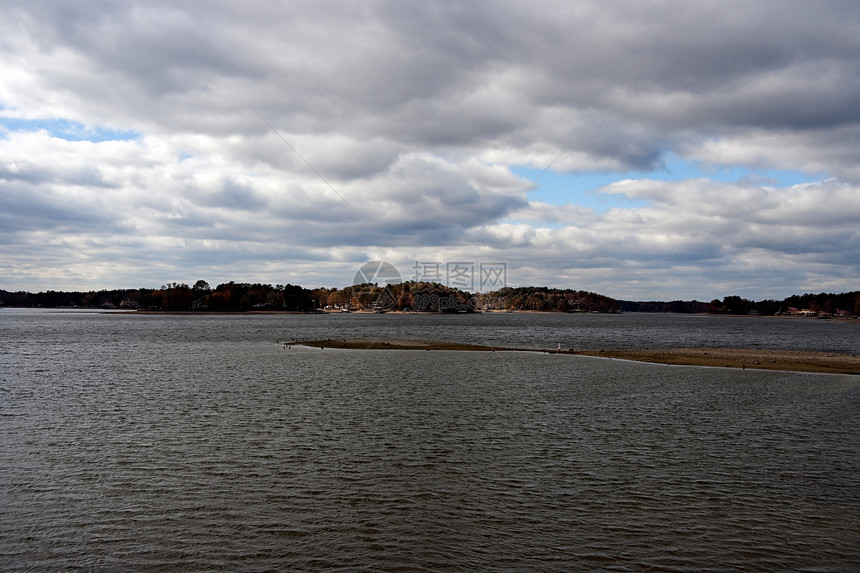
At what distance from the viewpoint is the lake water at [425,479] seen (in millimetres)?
13438

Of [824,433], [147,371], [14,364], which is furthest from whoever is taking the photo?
[14,364]

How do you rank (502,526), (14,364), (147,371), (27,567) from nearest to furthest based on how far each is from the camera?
1. (27,567)
2. (502,526)
3. (147,371)
4. (14,364)

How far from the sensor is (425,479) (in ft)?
62.6

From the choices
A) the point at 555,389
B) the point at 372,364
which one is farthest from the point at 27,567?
the point at 372,364

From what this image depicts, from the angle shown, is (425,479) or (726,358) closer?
(425,479)

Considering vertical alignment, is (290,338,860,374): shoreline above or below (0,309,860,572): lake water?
above

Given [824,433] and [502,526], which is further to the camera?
[824,433]

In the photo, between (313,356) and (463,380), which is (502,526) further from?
(313,356)

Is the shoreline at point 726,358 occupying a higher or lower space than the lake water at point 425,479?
higher

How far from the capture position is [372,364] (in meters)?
58.5

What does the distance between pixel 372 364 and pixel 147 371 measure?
70.4 ft

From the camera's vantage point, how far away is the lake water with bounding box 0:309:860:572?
13.4 meters

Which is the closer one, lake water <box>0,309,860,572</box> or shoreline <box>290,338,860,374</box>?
lake water <box>0,309,860,572</box>

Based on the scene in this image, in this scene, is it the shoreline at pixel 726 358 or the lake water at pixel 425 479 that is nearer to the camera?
the lake water at pixel 425 479
